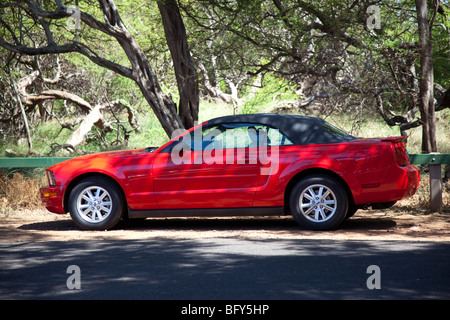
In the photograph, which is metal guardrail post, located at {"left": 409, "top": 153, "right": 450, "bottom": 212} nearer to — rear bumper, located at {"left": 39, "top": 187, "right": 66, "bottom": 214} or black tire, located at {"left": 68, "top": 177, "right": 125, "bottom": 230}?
black tire, located at {"left": 68, "top": 177, "right": 125, "bottom": 230}

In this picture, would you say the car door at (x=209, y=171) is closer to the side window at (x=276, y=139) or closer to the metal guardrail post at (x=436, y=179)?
the side window at (x=276, y=139)

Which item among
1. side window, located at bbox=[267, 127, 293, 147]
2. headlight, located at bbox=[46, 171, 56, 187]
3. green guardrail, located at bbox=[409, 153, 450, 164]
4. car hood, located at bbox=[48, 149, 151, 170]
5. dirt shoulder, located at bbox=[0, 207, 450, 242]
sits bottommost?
dirt shoulder, located at bbox=[0, 207, 450, 242]

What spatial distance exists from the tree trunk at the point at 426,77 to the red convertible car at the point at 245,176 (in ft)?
13.9

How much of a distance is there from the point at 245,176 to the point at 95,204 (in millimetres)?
2236

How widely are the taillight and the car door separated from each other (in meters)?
1.90

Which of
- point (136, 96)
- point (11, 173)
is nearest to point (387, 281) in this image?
point (11, 173)

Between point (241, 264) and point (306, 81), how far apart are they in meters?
21.2

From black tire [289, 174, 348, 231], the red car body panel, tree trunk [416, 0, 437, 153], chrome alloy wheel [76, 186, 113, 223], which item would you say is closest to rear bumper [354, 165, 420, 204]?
the red car body panel

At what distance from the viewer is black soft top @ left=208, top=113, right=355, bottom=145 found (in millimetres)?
8242

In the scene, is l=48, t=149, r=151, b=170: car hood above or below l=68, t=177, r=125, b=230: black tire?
above

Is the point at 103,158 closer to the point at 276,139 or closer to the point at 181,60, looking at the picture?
the point at 276,139

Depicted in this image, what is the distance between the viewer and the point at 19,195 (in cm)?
1166

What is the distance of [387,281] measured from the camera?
17.2 ft

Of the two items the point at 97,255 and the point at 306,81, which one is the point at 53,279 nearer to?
the point at 97,255
